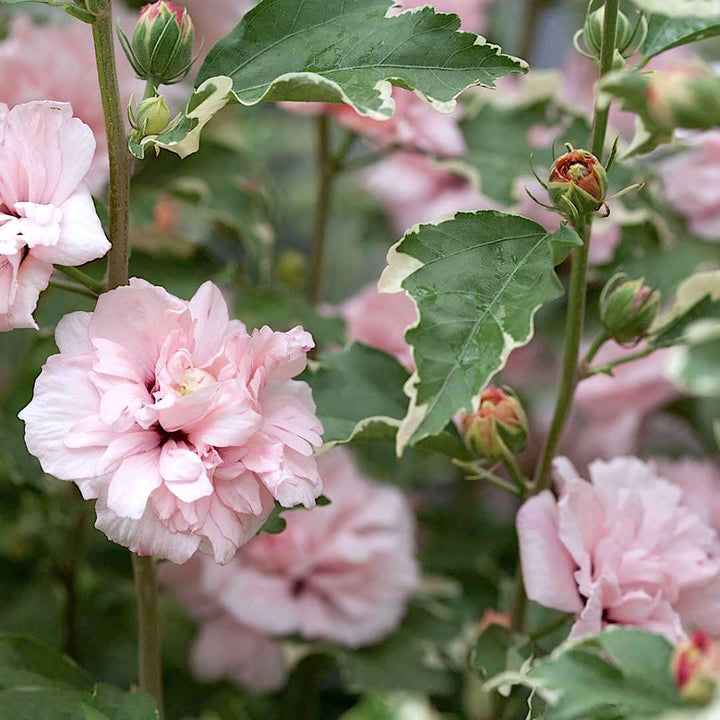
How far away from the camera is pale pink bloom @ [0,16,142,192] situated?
69 centimetres

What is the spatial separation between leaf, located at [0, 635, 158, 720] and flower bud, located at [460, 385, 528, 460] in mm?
202

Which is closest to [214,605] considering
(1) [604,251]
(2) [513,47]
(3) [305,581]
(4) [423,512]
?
(3) [305,581]

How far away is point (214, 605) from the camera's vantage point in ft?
2.51

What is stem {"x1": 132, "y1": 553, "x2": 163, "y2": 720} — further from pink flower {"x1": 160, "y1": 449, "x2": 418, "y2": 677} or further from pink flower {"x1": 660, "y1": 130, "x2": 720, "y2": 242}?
pink flower {"x1": 660, "y1": 130, "x2": 720, "y2": 242}

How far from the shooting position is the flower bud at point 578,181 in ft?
1.46

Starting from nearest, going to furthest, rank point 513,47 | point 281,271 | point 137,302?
point 137,302 < point 281,271 < point 513,47

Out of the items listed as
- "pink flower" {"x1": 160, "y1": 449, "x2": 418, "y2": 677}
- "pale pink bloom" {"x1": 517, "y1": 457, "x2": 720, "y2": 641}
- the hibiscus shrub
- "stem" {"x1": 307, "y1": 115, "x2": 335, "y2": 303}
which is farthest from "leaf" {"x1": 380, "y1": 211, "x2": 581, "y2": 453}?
"stem" {"x1": 307, "y1": 115, "x2": 335, "y2": 303}

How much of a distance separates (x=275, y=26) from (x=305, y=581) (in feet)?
1.32

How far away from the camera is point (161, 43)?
0.47m

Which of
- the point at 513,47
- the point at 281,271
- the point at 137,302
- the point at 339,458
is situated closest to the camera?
the point at 137,302

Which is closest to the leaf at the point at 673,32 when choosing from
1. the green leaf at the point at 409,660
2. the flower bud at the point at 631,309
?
the flower bud at the point at 631,309

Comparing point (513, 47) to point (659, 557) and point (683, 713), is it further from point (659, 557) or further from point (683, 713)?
point (683, 713)

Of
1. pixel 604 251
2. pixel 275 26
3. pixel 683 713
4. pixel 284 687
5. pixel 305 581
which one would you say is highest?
pixel 275 26

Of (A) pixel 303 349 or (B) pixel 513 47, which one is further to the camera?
(B) pixel 513 47
